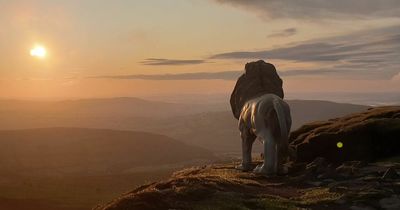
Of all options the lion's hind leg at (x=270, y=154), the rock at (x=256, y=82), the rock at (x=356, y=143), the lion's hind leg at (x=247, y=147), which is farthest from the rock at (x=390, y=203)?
the rock at (x=256, y=82)

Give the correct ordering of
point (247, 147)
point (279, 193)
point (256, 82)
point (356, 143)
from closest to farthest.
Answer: point (279, 193), point (356, 143), point (247, 147), point (256, 82)

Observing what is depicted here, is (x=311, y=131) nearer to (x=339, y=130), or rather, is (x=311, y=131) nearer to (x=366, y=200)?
(x=339, y=130)

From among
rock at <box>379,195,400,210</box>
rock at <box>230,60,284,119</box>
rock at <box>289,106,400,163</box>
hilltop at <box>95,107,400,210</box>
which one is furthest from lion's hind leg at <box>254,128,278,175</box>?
rock at <box>379,195,400,210</box>

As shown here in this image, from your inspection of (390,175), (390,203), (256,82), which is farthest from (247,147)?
(390,203)

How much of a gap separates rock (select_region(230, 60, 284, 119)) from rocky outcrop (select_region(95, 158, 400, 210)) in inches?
325

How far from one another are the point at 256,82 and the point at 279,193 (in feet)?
40.9

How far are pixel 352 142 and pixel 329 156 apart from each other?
1637mm

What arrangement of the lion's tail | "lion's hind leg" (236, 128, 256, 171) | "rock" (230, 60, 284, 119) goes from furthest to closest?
"rock" (230, 60, 284, 119), "lion's hind leg" (236, 128, 256, 171), the lion's tail

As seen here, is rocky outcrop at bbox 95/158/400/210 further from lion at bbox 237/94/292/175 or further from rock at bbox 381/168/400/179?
lion at bbox 237/94/292/175

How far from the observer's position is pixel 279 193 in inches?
860

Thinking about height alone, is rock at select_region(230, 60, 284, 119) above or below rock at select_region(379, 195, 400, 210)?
above

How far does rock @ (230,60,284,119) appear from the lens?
108ft

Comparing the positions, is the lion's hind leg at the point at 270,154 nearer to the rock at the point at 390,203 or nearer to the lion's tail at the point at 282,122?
the lion's tail at the point at 282,122

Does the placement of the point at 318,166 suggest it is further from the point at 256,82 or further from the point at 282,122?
the point at 256,82
